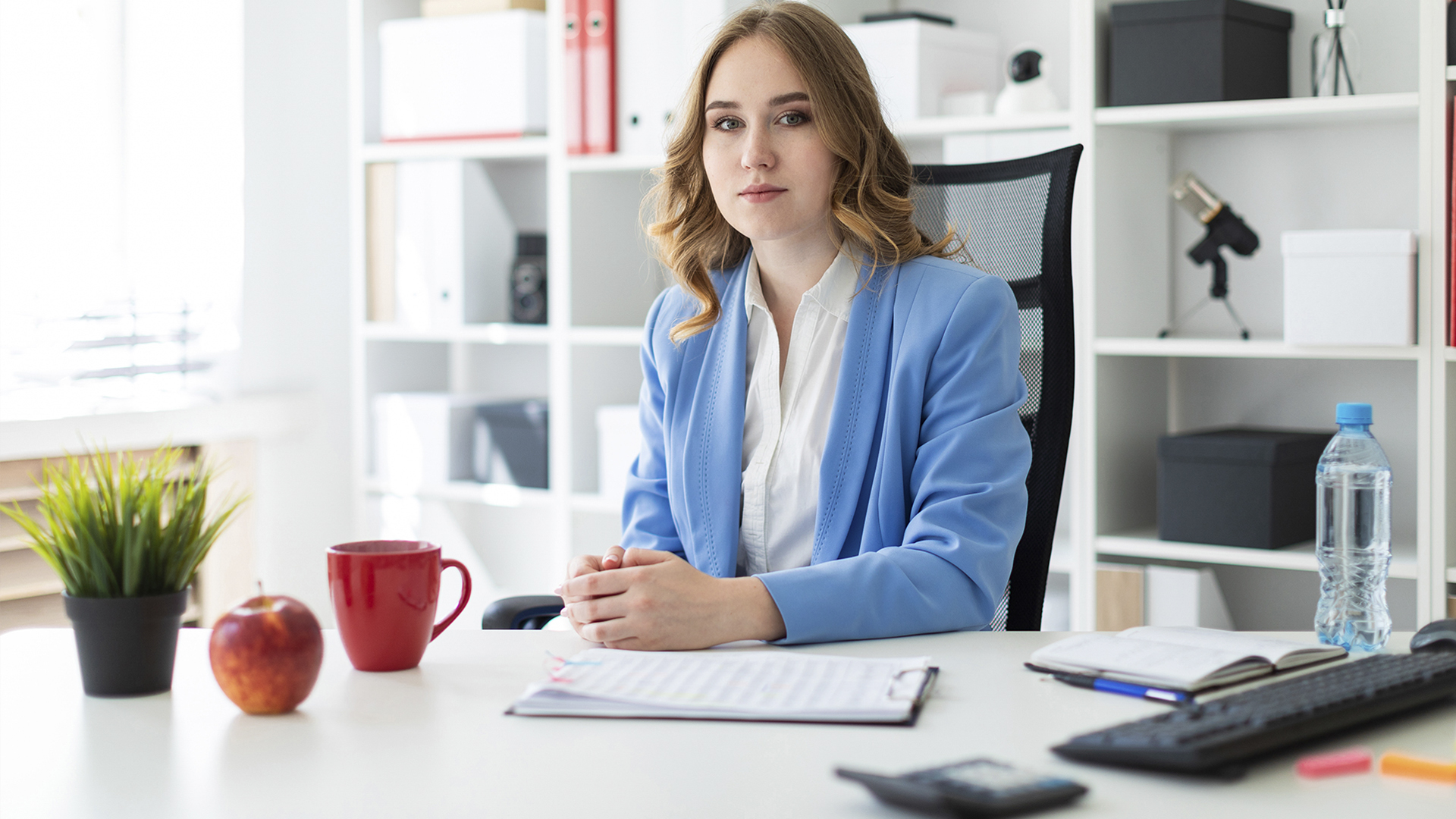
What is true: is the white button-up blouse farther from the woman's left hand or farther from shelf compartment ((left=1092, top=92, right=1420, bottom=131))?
shelf compartment ((left=1092, top=92, right=1420, bottom=131))

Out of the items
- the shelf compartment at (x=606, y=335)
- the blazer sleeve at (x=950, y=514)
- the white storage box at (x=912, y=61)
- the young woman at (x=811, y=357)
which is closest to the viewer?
the blazer sleeve at (x=950, y=514)

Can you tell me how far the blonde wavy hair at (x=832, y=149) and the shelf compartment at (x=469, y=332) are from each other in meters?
1.29

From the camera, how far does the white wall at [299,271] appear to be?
302 centimetres

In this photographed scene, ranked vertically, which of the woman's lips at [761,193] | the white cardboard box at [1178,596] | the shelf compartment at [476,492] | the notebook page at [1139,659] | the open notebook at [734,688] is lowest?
the white cardboard box at [1178,596]

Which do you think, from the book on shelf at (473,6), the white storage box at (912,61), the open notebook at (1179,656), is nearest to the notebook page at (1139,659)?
the open notebook at (1179,656)

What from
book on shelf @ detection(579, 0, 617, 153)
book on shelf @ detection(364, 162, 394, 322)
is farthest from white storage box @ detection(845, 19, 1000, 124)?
book on shelf @ detection(364, 162, 394, 322)

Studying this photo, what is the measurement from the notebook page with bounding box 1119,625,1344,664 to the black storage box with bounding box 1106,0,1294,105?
4.78ft

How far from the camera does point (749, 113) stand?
1.51 metres

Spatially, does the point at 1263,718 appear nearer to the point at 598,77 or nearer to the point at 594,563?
the point at 594,563

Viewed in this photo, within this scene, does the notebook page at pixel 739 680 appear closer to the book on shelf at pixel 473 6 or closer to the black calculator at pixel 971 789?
the black calculator at pixel 971 789

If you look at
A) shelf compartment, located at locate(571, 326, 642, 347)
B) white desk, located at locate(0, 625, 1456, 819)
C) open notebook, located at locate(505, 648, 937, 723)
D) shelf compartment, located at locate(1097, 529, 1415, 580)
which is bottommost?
shelf compartment, located at locate(1097, 529, 1415, 580)

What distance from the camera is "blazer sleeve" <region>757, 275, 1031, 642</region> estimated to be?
1134 millimetres

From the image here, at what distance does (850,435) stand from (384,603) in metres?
0.57

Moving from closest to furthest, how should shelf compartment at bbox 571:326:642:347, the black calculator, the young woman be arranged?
the black calculator < the young woman < shelf compartment at bbox 571:326:642:347
